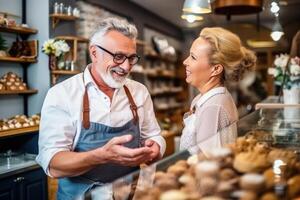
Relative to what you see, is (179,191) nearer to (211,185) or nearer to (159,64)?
(211,185)

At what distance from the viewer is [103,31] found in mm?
1855

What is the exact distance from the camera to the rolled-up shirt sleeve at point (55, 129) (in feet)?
5.67

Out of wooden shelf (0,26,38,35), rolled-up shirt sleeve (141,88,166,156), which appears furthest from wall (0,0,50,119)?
rolled-up shirt sleeve (141,88,166,156)

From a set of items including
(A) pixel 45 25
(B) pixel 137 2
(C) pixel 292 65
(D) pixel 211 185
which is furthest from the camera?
(B) pixel 137 2

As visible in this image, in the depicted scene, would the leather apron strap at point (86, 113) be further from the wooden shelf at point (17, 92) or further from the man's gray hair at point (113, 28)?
the wooden shelf at point (17, 92)

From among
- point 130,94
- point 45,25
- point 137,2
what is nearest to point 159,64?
point 137,2

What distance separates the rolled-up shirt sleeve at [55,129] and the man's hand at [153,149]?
1.24 feet

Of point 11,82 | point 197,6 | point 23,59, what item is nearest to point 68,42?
point 23,59

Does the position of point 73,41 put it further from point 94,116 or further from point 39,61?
point 94,116

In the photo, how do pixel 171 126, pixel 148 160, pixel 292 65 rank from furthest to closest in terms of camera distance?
1. pixel 171 126
2. pixel 292 65
3. pixel 148 160

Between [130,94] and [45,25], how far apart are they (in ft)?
7.49

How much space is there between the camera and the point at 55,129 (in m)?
1.74

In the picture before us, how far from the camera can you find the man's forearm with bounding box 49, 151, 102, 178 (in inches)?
63.8

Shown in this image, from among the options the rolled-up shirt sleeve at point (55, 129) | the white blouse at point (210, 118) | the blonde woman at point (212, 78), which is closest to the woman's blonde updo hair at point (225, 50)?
the blonde woman at point (212, 78)
